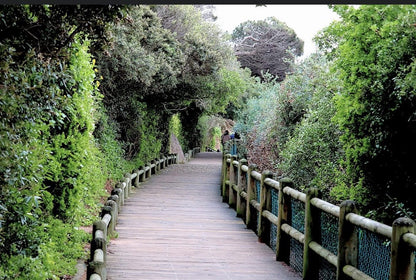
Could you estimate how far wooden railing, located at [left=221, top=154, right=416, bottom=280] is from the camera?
3986 millimetres

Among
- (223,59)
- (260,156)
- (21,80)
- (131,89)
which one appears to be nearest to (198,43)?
(223,59)

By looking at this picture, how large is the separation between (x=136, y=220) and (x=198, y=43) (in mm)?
10381

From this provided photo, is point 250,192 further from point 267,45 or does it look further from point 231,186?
point 267,45

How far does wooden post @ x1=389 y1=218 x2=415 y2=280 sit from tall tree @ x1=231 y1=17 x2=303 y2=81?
3519 cm

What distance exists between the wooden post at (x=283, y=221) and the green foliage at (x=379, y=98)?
1044mm

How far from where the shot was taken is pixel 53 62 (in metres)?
6.21

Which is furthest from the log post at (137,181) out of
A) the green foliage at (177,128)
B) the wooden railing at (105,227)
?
the green foliage at (177,128)

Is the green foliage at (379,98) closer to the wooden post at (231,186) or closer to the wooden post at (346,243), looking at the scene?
the wooden post at (346,243)

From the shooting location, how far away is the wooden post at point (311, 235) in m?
6.21

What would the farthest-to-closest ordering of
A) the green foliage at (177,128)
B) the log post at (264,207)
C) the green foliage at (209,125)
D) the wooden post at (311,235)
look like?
the green foliage at (209,125) < the green foliage at (177,128) < the log post at (264,207) < the wooden post at (311,235)

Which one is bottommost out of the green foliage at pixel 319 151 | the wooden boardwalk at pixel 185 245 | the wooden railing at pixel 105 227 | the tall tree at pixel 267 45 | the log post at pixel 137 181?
the wooden boardwalk at pixel 185 245

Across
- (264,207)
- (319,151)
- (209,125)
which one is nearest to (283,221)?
(264,207)

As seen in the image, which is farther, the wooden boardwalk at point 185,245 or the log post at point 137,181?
the log post at point 137,181

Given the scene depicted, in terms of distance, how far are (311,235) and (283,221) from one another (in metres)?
1.21
